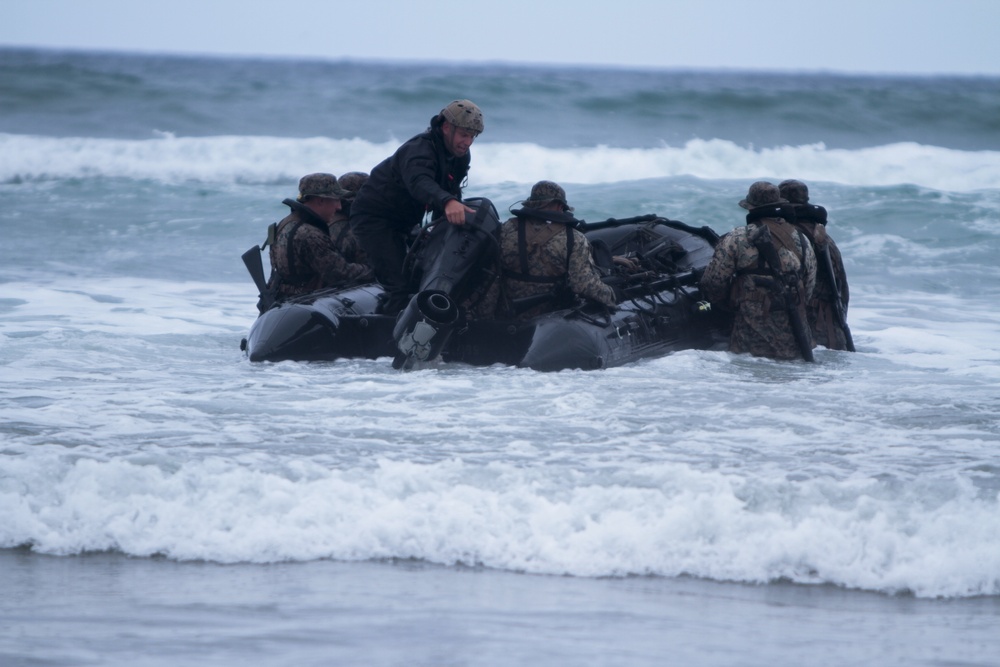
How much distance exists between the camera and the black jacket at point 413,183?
7.59 meters

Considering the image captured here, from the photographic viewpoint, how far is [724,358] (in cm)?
821

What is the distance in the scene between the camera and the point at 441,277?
752 centimetres

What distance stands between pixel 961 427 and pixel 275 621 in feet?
12.6

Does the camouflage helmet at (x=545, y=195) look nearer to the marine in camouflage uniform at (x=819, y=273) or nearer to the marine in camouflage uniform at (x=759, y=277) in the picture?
the marine in camouflage uniform at (x=759, y=277)

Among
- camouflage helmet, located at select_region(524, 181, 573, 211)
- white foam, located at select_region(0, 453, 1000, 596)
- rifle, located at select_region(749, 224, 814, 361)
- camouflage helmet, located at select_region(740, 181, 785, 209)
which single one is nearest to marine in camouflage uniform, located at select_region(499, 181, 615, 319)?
camouflage helmet, located at select_region(524, 181, 573, 211)

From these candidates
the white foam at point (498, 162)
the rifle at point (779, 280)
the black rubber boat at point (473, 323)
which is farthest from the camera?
the white foam at point (498, 162)

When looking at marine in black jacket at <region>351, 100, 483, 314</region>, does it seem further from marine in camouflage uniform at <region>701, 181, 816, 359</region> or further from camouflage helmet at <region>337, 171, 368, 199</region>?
marine in camouflage uniform at <region>701, 181, 816, 359</region>

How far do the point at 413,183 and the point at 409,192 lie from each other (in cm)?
11

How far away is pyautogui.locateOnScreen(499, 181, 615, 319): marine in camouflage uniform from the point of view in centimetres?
764

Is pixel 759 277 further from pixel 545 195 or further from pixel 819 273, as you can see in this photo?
pixel 545 195

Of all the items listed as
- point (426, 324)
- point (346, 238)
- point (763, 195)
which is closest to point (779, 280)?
point (763, 195)

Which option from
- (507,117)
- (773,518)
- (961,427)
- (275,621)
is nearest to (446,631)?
(275,621)

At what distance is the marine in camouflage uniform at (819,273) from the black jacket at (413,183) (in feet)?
7.14

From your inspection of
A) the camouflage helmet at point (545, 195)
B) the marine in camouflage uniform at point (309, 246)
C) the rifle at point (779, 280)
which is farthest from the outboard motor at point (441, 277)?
the rifle at point (779, 280)
